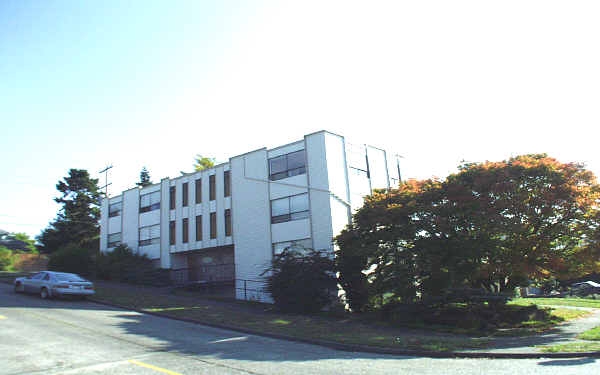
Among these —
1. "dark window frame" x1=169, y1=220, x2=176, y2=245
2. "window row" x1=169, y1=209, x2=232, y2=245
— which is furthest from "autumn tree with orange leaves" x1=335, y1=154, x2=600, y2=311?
"dark window frame" x1=169, y1=220, x2=176, y2=245

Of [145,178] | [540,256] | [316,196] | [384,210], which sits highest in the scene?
[145,178]

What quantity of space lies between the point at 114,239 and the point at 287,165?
19837 millimetres

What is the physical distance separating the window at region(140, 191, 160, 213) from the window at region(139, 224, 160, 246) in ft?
4.84

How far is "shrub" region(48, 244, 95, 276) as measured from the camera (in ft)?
113

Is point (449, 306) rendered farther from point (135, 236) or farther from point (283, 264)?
point (135, 236)

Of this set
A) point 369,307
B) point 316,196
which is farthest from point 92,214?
point 369,307

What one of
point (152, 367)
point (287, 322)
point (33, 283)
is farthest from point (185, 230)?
point (152, 367)

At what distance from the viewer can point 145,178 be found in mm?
72125

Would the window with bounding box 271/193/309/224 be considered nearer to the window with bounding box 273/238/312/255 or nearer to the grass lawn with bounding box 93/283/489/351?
the window with bounding box 273/238/312/255

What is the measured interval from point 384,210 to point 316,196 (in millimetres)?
5197

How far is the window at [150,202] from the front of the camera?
34406mm

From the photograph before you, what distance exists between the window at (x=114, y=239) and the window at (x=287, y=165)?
17904 mm

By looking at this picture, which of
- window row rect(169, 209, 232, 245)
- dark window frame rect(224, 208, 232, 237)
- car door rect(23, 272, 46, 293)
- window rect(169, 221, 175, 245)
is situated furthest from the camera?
window rect(169, 221, 175, 245)

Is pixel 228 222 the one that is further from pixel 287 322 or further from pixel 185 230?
pixel 287 322
